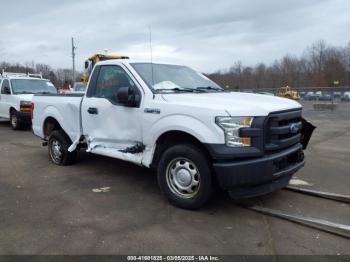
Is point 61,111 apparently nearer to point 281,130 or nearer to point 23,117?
point 281,130

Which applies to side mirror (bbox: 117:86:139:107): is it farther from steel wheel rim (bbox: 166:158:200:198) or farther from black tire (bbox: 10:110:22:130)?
black tire (bbox: 10:110:22:130)

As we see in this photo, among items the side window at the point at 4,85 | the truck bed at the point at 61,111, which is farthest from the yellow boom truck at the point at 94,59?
the truck bed at the point at 61,111

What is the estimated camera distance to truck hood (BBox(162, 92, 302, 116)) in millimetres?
4195

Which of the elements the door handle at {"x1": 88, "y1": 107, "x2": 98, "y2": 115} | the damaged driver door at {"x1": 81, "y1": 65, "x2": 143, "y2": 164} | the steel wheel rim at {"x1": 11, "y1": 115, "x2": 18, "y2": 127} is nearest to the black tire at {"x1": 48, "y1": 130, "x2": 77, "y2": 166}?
the damaged driver door at {"x1": 81, "y1": 65, "x2": 143, "y2": 164}

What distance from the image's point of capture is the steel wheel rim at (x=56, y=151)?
710 centimetres

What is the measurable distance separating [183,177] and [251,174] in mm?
920

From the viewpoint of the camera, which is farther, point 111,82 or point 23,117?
point 23,117

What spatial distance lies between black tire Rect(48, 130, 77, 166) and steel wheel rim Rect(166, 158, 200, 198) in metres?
2.89

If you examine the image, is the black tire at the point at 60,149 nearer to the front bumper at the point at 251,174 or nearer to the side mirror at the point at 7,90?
the front bumper at the point at 251,174

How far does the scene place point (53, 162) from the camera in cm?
738

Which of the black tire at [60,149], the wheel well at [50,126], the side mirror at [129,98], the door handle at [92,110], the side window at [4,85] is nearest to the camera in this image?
the side mirror at [129,98]

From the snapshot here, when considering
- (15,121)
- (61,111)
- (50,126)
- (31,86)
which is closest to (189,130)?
(61,111)

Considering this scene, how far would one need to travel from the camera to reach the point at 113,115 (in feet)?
18.2

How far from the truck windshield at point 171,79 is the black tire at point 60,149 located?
2.38m
